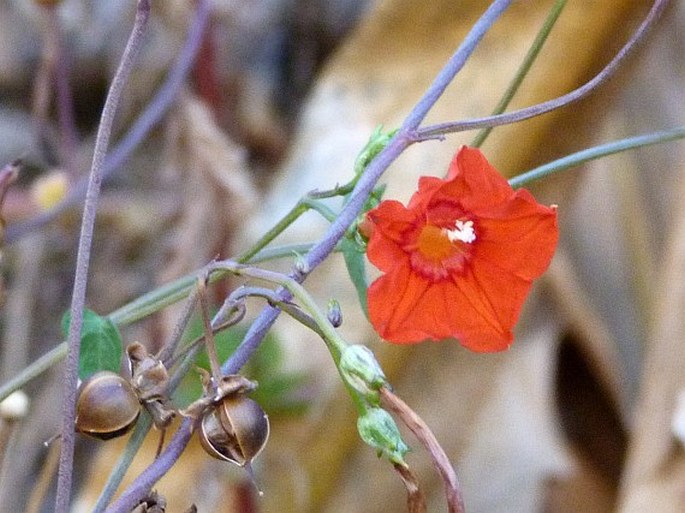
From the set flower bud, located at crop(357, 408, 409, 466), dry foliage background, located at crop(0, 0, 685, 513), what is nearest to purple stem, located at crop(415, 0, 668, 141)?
flower bud, located at crop(357, 408, 409, 466)

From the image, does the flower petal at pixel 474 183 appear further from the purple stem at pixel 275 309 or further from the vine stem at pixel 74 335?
the vine stem at pixel 74 335

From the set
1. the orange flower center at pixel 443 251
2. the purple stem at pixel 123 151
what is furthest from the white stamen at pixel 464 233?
the purple stem at pixel 123 151

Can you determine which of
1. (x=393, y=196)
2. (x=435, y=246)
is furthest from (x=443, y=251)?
(x=393, y=196)

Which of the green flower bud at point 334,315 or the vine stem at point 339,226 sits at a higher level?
the vine stem at point 339,226

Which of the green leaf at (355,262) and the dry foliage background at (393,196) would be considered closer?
the green leaf at (355,262)

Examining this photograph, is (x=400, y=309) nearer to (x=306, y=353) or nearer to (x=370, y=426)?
(x=370, y=426)

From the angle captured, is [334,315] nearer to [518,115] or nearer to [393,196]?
[518,115]
